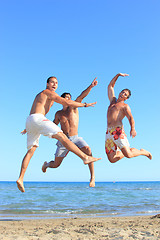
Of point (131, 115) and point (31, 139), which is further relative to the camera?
point (131, 115)

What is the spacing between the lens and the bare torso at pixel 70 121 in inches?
281

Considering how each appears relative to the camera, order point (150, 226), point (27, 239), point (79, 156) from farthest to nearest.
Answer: point (150, 226) → point (27, 239) → point (79, 156)

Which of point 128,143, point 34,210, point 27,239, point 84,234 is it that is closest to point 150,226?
point 84,234

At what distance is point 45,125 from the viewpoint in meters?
5.59

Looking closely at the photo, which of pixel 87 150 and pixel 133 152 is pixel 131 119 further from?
pixel 87 150

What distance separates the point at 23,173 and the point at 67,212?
12923 millimetres

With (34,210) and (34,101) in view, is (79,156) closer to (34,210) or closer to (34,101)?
(34,101)

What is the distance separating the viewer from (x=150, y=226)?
1166 centimetres

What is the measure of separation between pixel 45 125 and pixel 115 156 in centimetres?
223

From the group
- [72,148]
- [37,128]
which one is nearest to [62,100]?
[37,128]

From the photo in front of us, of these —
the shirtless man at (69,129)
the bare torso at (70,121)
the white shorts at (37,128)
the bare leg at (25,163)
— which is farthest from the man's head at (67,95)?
the bare leg at (25,163)

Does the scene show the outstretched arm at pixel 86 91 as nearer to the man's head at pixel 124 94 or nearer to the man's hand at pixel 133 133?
the man's head at pixel 124 94

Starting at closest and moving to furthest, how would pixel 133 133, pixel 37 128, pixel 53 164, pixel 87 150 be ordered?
pixel 37 128
pixel 133 133
pixel 87 150
pixel 53 164

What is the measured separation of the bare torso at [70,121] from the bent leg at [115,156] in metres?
1.02
